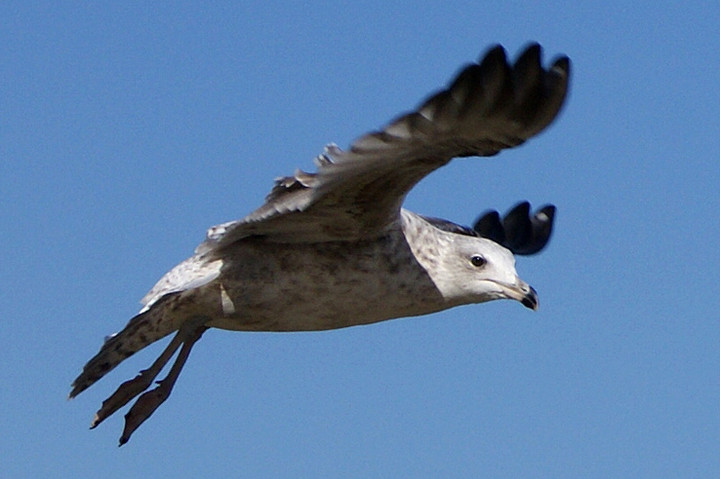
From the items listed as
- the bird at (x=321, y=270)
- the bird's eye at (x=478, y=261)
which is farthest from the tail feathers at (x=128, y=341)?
the bird's eye at (x=478, y=261)

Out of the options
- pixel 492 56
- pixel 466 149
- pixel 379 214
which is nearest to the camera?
pixel 492 56

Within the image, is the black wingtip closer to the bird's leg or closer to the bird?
the bird

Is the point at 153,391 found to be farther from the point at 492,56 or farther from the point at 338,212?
the point at 492,56

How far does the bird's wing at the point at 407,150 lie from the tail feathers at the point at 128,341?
0.64 metres

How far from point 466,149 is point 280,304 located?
1712 millimetres

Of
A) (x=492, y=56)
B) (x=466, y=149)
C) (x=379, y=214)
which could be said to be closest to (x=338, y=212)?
(x=379, y=214)

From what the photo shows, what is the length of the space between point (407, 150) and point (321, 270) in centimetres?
141

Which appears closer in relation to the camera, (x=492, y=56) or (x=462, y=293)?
(x=492, y=56)

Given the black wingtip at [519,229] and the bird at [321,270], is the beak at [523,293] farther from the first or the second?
the black wingtip at [519,229]

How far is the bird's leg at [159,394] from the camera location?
11344 millimetres

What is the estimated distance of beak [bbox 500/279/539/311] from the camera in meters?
10.9

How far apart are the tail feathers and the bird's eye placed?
1870 millimetres

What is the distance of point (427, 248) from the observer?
36.6 ft

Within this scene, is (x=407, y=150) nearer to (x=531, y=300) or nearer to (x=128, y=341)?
(x=531, y=300)
